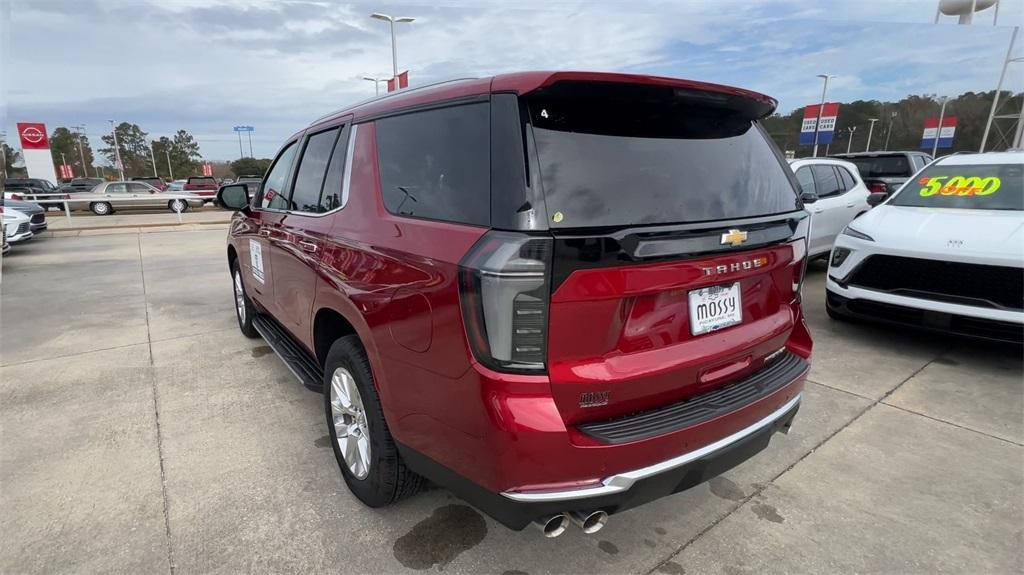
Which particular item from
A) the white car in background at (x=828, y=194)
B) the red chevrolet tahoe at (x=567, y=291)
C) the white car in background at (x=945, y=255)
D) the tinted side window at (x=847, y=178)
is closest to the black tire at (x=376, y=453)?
the red chevrolet tahoe at (x=567, y=291)

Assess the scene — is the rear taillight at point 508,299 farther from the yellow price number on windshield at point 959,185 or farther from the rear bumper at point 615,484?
the yellow price number on windshield at point 959,185

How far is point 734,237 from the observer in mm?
1874

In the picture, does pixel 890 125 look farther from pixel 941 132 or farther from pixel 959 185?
pixel 959 185

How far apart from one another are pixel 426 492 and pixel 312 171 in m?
1.91

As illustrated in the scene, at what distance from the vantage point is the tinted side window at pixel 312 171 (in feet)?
9.32

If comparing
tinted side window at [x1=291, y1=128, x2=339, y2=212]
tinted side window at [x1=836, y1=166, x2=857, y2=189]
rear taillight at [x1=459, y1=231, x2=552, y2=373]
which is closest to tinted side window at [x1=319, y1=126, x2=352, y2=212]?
tinted side window at [x1=291, y1=128, x2=339, y2=212]

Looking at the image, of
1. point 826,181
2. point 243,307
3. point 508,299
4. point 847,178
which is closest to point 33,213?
point 243,307

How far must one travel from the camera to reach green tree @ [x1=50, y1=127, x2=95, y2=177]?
69.9 metres

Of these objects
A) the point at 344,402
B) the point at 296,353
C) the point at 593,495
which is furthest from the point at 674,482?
the point at 296,353

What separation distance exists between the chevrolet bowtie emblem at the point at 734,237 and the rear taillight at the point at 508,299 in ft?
2.39

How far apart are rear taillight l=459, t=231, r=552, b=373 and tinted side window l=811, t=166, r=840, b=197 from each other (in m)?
7.07

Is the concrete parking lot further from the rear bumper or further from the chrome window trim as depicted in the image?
the chrome window trim

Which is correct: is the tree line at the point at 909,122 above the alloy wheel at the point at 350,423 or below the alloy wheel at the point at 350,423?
above

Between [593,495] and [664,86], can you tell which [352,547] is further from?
[664,86]
